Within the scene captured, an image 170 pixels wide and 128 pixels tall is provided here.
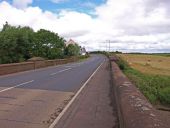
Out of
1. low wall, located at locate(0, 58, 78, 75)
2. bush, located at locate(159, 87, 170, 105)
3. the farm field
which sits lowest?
the farm field

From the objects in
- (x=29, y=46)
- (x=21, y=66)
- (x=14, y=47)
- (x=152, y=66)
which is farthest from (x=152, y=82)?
(x=29, y=46)

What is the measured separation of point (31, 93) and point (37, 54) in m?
72.0

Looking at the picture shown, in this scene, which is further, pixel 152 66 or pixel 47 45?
pixel 47 45

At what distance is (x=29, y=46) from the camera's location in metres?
89.8

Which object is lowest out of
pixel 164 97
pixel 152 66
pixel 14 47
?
pixel 152 66

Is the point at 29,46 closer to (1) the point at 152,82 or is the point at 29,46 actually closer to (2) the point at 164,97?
(1) the point at 152,82

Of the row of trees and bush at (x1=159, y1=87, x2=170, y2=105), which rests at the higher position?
the row of trees

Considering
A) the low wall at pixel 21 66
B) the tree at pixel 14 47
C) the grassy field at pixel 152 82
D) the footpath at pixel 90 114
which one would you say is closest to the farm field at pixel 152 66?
the grassy field at pixel 152 82

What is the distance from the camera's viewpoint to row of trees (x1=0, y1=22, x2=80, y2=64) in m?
86.3

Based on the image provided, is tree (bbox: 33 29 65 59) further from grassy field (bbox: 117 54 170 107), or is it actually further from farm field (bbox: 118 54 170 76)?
grassy field (bbox: 117 54 170 107)

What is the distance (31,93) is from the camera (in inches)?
657

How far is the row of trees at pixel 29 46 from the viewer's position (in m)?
86.3

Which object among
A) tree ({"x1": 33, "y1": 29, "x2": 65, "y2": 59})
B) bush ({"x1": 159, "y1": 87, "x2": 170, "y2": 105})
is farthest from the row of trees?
bush ({"x1": 159, "y1": 87, "x2": 170, "y2": 105})

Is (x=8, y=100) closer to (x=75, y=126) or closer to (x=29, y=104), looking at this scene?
(x=29, y=104)
